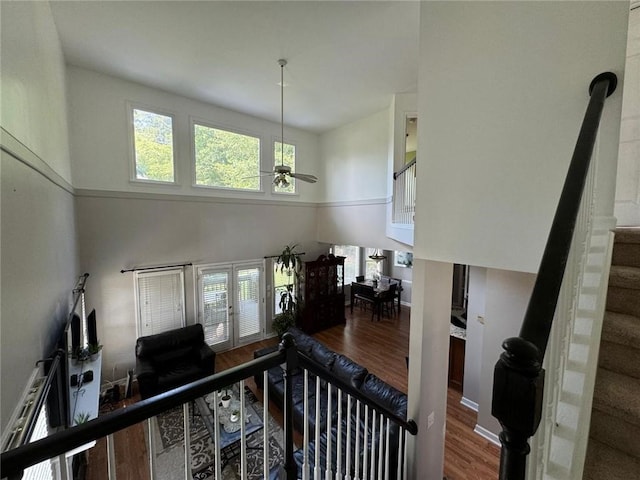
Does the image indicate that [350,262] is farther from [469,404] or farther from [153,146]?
[153,146]

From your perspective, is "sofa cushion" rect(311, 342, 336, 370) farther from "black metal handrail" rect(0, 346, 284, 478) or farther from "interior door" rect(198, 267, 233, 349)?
"black metal handrail" rect(0, 346, 284, 478)

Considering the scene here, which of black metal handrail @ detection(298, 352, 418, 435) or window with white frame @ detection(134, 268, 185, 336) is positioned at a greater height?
black metal handrail @ detection(298, 352, 418, 435)

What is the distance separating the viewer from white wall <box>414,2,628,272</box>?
1.71 metres

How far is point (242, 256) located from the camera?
259 inches

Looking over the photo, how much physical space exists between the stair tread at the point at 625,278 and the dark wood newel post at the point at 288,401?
1900mm

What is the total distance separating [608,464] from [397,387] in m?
4.55

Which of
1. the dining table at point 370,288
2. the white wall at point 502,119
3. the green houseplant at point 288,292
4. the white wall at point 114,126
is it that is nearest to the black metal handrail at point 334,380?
the white wall at point 502,119

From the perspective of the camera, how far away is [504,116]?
6.65ft

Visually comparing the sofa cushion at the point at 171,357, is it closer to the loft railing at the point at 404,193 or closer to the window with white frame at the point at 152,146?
the window with white frame at the point at 152,146

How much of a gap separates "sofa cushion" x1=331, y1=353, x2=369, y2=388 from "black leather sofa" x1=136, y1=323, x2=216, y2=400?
251 centimetres

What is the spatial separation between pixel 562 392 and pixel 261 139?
6.83 meters

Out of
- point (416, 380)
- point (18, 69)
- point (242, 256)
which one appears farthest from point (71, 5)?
point (416, 380)

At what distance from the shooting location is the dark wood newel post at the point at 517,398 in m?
0.52

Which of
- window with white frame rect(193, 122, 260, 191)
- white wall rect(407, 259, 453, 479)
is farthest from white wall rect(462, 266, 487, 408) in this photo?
window with white frame rect(193, 122, 260, 191)
